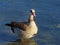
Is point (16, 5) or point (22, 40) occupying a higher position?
point (16, 5)

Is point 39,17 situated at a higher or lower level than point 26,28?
higher

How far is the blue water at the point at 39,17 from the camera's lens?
10125 mm

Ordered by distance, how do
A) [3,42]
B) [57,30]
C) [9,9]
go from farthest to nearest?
[9,9]
[57,30]
[3,42]

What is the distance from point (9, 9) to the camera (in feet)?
40.9

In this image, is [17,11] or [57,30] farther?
[17,11]

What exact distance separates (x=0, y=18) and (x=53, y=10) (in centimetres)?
218

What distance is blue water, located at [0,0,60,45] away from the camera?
10125 millimetres

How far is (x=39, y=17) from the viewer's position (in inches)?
456

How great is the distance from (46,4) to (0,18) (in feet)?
7.41

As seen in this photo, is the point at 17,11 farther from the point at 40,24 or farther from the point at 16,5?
the point at 40,24

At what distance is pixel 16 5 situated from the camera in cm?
1291

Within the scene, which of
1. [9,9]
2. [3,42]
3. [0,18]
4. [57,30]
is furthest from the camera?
[9,9]

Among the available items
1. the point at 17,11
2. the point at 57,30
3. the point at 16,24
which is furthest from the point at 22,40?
the point at 17,11

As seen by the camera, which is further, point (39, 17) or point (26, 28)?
point (39, 17)
